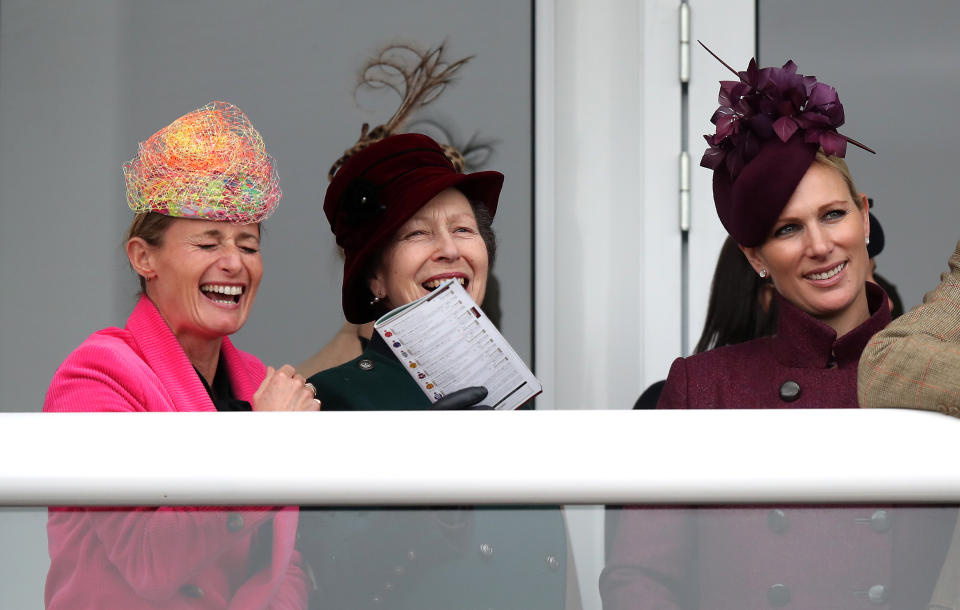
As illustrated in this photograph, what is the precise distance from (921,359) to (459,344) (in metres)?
0.74

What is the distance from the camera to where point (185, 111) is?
2.85 metres

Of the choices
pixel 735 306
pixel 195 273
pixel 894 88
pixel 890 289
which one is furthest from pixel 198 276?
pixel 894 88

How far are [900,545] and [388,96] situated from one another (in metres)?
2.16

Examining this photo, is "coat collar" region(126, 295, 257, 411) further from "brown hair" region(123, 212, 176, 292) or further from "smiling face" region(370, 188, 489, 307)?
"smiling face" region(370, 188, 489, 307)

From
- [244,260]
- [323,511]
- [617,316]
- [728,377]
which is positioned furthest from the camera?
[617,316]

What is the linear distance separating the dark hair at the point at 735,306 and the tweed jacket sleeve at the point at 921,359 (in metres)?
1.08

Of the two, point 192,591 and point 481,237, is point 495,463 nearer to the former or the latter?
point 192,591

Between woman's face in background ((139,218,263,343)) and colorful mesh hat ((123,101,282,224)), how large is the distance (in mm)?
29

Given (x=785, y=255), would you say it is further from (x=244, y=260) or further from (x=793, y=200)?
(x=244, y=260)

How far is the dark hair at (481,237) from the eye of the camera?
6.55 feet

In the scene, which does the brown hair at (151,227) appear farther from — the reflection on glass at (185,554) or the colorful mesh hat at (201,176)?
the reflection on glass at (185,554)

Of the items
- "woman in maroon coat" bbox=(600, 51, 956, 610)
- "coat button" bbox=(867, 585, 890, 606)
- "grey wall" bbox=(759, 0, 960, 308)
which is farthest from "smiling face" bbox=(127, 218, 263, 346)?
"grey wall" bbox=(759, 0, 960, 308)

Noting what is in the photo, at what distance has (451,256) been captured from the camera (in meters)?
1.95

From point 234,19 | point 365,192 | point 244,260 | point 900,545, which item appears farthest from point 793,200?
point 234,19
